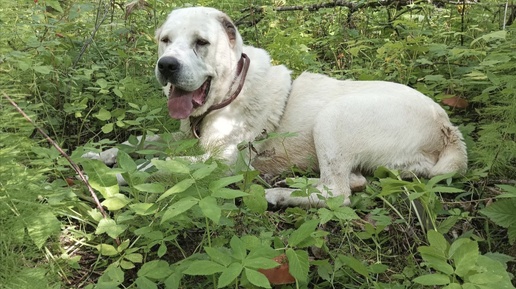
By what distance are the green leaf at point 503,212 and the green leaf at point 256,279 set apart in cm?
148

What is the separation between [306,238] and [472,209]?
54.5 inches

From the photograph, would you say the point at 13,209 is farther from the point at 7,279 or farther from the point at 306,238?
the point at 306,238

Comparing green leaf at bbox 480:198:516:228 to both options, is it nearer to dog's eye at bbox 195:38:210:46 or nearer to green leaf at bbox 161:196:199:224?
green leaf at bbox 161:196:199:224

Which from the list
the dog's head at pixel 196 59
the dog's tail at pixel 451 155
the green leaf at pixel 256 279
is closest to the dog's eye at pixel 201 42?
the dog's head at pixel 196 59

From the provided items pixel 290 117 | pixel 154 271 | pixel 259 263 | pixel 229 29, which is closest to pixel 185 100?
pixel 229 29

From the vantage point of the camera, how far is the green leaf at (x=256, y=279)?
178 cm

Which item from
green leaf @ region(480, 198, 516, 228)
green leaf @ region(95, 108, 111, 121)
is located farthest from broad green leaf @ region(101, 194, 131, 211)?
green leaf @ region(480, 198, 516, 228)

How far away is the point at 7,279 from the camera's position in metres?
1.99

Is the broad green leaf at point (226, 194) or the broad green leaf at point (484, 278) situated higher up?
the broad green leaf at point (226, 194)

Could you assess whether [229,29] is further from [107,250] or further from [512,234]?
[512,234]

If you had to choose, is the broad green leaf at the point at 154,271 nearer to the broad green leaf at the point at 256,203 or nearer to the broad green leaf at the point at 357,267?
the broad green leaf at the point at 256,203

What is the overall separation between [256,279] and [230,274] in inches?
4.0

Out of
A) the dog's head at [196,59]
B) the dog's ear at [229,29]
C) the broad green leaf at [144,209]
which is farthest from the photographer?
the dog's ear at [229,29]

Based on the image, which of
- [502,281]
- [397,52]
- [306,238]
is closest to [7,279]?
[306,238]
